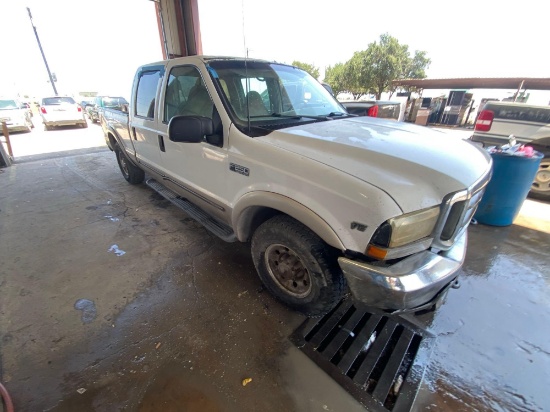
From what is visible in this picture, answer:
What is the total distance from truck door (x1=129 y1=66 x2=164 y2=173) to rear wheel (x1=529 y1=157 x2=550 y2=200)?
5.87 metres

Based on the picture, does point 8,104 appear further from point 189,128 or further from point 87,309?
point 189,128

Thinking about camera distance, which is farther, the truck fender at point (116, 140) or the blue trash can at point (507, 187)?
the truck fender at point (116, 140)

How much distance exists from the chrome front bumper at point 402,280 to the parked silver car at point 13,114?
1469 cm

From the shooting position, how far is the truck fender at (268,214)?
159 cm

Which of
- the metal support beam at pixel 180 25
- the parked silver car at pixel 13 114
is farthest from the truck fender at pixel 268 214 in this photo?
the parked silver car at pixel 13 114

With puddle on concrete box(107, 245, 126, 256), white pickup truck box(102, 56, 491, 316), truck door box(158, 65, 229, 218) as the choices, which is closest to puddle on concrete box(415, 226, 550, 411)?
white pickup truck box(102, 56, 491, 316)

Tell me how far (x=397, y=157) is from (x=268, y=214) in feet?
3.40

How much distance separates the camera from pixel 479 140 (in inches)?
175

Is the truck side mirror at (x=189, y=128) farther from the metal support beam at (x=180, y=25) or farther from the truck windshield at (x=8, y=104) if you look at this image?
the truck windshield at (x=8, y=104)

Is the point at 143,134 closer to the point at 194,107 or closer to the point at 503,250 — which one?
the point at 194,107

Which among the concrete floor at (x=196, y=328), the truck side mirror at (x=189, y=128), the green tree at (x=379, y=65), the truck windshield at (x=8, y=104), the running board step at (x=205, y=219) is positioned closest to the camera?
the concrete floor at (x=196, y=328)

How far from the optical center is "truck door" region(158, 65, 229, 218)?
91.0 inches

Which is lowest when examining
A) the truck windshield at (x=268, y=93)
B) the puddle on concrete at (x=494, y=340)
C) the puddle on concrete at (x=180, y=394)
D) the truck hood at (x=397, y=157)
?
the puddle on concrete at (x=180, y=394)

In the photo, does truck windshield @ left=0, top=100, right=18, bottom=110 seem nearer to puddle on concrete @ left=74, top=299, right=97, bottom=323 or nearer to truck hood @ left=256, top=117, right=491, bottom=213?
puddle on concrete @ left=74, top=299, right=97, bottom=323
